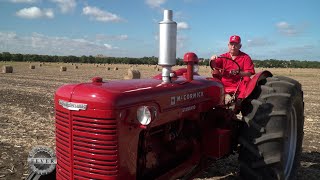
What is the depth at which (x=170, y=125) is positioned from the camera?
3.84 metres

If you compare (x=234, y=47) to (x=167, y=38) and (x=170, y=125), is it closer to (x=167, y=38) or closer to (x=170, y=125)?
(x=170, y=125)

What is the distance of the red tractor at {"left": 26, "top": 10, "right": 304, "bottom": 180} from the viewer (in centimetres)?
306

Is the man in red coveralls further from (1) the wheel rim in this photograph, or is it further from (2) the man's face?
(1) the wheel rim

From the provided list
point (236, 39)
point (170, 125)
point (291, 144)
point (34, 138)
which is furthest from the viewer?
point (34, 138)

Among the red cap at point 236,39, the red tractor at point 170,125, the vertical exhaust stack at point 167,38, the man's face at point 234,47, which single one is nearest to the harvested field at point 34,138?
the red tractor at point 170,125

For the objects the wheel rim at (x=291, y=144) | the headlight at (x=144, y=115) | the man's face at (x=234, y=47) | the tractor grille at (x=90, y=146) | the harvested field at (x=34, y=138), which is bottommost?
the harvested field at (x=34, y=138)

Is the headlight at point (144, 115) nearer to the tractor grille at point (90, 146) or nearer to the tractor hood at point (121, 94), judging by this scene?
the tractor hood at point (121, 94)

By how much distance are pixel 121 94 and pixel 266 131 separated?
191 centimetres

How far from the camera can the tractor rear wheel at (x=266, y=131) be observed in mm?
→ 4078

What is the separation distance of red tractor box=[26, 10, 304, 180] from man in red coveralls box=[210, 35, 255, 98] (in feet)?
0.73

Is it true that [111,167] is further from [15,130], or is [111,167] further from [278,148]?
[15,130]

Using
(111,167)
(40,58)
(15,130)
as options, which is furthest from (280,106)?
(40,58)

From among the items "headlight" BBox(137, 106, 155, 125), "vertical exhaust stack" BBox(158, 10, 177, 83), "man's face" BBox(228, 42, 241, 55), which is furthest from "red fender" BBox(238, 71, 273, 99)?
"headlight" BBox(137, 106, 155, 125)

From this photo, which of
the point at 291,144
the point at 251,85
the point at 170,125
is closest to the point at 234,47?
the point at 251,85
